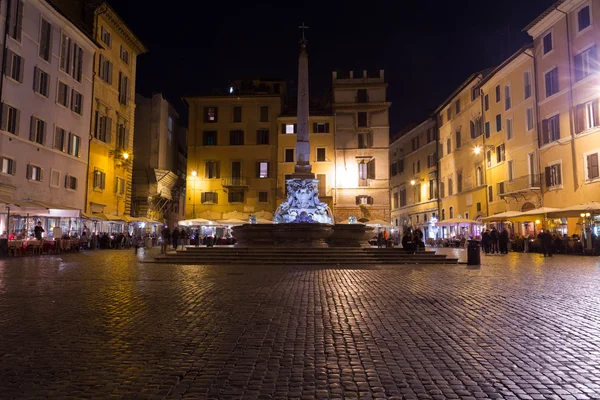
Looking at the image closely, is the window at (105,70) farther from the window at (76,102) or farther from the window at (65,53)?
the window at (65,53)

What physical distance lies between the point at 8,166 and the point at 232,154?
2624cm

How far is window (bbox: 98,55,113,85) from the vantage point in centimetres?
3516

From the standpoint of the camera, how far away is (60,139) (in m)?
30.3

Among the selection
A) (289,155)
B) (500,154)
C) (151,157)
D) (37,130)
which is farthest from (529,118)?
(151,157)

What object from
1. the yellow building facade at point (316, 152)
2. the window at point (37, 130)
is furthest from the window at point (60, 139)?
the yellow building facade at point (316, 152)

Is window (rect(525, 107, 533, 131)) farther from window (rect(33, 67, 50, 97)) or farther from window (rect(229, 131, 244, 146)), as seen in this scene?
window (rect(33, 67, 50, 97))

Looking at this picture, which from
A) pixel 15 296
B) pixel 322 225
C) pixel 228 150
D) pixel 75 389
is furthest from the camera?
pixel 228 150

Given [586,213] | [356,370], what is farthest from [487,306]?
[586,213]

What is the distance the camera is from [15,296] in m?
8.85

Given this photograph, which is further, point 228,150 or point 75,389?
point 228,150

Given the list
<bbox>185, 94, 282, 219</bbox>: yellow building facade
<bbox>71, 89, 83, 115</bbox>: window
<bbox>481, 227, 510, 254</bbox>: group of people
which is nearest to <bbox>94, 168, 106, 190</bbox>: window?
<bbox>71, 89, 83, 115</bbox>: window

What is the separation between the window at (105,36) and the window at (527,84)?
2994 cm

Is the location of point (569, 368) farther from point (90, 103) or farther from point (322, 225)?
point (90, 103)

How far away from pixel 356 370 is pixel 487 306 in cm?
434
